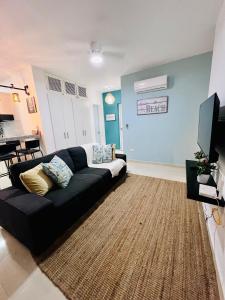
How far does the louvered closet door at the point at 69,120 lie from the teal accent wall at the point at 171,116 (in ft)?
5.61

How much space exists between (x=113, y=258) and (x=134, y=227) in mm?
457

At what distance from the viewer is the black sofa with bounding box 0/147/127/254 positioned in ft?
4.16

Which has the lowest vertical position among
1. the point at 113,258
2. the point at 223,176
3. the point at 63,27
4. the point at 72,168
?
the point at 113,258

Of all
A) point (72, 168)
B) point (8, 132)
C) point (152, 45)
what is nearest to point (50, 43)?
point (152, 45)

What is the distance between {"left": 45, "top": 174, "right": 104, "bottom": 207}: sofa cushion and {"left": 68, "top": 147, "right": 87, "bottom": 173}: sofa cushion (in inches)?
11.7

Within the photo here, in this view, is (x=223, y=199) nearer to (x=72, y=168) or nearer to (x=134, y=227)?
(x=134, y=227)

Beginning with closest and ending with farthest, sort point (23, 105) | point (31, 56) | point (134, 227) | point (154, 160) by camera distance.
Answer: point (134, 227) → point (31, 56) → point (23, 105) → point (154, 160)

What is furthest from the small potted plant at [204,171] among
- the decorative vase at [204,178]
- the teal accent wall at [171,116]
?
the teal accent wall at [171,116]

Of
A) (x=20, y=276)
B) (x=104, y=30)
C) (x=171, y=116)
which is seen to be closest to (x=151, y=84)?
(x=171, y=116)

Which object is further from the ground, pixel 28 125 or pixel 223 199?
pixel 28 125

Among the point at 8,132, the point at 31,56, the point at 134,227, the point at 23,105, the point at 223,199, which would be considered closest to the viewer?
the point at 223,199

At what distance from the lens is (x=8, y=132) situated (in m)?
5.25

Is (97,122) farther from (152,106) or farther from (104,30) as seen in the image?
(104,30)

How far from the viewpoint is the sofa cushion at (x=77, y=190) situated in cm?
158
